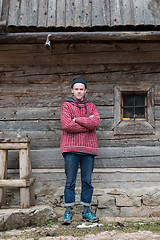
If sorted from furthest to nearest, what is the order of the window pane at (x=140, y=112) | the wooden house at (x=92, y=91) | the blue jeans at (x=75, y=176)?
the window pane at (x=140, y=112)
the wooden house at (x=92, y=91)
the blue jeans at (x=75, y=176)

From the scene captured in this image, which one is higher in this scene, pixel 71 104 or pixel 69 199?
pixel 71 104

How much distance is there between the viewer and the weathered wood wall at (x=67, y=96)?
4469mm

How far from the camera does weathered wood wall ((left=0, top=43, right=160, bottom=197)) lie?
4.47 metres

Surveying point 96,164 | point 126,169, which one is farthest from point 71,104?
point 126,169

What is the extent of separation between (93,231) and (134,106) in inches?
83.3

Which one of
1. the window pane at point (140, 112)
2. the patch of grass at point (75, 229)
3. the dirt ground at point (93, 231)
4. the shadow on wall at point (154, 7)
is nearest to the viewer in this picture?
the dirt ground at point (93, 231)

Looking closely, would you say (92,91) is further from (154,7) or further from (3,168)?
(3,168)

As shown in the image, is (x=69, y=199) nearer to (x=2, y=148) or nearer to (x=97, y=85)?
(x=2, y=148)

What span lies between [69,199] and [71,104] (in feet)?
4.36

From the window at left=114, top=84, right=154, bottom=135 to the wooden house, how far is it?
16mm

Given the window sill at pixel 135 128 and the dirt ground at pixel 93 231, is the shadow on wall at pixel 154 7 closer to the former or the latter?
the window sill at pixel 135 128

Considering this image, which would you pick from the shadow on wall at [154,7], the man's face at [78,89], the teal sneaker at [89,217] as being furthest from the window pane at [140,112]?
the teal sneaker at [89,217]

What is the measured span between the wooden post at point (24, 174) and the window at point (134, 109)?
149 centimetres

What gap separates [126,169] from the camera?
4.45 m
